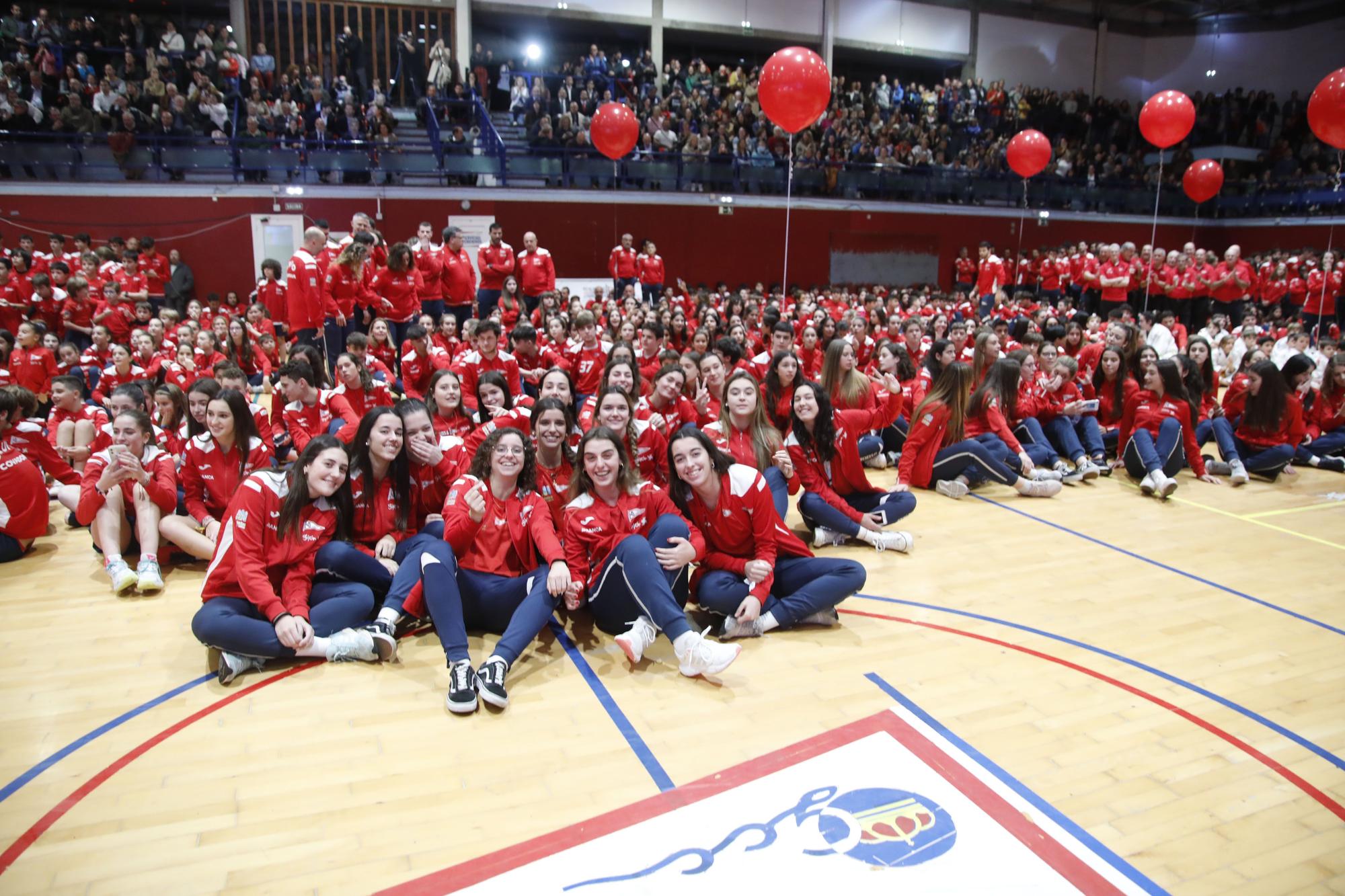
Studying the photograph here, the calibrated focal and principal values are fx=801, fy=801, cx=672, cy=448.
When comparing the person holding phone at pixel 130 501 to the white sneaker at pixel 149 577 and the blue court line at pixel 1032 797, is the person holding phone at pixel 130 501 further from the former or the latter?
the blue court line at pixel 1032 797

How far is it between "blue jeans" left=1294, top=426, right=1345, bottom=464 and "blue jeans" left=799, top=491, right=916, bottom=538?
4791 mm

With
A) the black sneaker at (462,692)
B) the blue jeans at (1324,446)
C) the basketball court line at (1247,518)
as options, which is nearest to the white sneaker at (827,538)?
the basketball court line at (1247,518)

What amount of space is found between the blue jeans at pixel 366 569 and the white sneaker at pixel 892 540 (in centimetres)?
284

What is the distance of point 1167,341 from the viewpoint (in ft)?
35.5

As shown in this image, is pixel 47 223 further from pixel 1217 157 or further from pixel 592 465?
pixel 1217 157

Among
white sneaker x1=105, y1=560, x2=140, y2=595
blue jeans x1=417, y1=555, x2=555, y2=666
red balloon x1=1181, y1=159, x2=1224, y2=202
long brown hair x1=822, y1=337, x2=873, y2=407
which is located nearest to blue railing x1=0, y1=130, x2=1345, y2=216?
red balloon x1=1181, y1=159, x2=1224, y2=202

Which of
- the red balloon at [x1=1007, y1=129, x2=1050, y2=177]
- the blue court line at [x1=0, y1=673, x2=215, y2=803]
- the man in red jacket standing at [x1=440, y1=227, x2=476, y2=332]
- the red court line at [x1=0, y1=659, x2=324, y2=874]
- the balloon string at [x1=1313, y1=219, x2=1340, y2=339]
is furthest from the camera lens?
the red balloon at [x1=1007, y1=129, x2=1050, y2=177]

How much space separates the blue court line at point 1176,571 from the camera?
4.34 m

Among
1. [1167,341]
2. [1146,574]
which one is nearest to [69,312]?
[1146,574]

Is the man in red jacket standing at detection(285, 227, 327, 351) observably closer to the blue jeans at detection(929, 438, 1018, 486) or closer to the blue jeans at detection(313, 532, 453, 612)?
the blue jeans at detection(313, 532, 453, 612)

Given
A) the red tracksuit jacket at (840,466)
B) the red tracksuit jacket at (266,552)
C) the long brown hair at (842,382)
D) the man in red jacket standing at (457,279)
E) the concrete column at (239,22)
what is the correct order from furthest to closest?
the concrete column at (239,22), the man in red jacket standing at (457,279), the long brown hair at (842,382), the red tracksuit jacket at (840,466), the red tracksuit jacket at (266,552)

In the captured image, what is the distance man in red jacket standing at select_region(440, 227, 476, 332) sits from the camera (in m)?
9.59

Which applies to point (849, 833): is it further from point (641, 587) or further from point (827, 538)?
point (827, 538)

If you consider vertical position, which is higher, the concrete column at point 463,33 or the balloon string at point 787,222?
the concrete column at point 463,33
